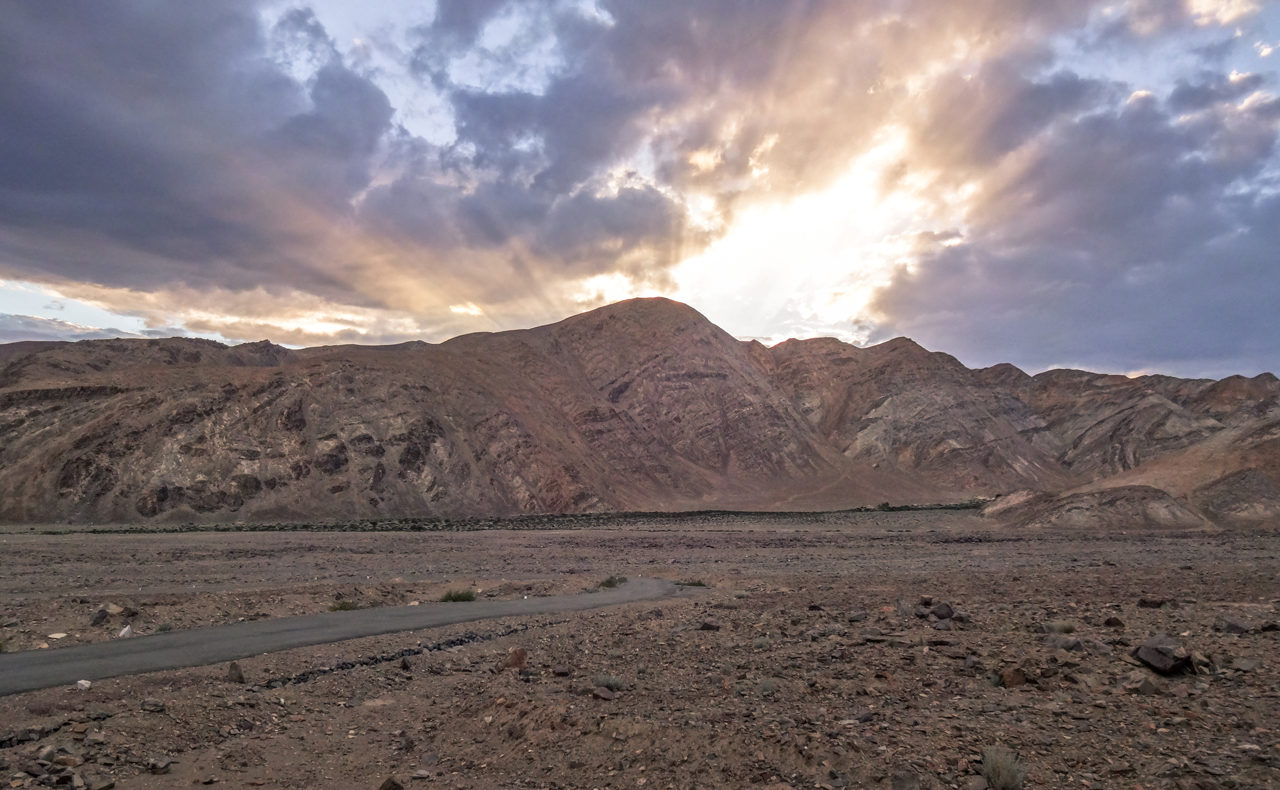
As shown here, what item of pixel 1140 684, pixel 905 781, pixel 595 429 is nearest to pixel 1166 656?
pixel 1140 684

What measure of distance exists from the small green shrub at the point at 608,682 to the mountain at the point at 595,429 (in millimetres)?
58227

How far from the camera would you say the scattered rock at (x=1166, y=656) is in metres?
8.59

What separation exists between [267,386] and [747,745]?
84387mm

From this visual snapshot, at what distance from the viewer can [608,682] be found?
34.2 feet

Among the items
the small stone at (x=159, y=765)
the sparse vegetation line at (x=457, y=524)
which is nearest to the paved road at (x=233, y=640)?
the small stone at (x=159, y=765)

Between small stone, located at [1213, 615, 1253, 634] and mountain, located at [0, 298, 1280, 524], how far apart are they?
52.6 metres

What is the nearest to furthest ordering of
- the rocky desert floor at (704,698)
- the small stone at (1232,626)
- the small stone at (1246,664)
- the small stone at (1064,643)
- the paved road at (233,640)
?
the rocky desert floor at (704,698)
the small stone at (1246,664)
the small stone at (1064,643)
the small stone at (1232,626)
the paved road at (233,640)

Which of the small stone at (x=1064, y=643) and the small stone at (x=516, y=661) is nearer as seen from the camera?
the small stone at (x=1064, y=643)

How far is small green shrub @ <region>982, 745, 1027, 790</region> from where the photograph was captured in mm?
6230

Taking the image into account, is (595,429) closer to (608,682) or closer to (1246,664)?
(608,682)

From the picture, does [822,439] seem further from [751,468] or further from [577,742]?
[577,742]

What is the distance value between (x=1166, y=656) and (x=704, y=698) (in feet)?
18.7

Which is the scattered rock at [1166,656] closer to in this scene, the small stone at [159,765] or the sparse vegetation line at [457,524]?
the small stone at [159,765]

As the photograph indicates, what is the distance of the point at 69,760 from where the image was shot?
25.2 feet
